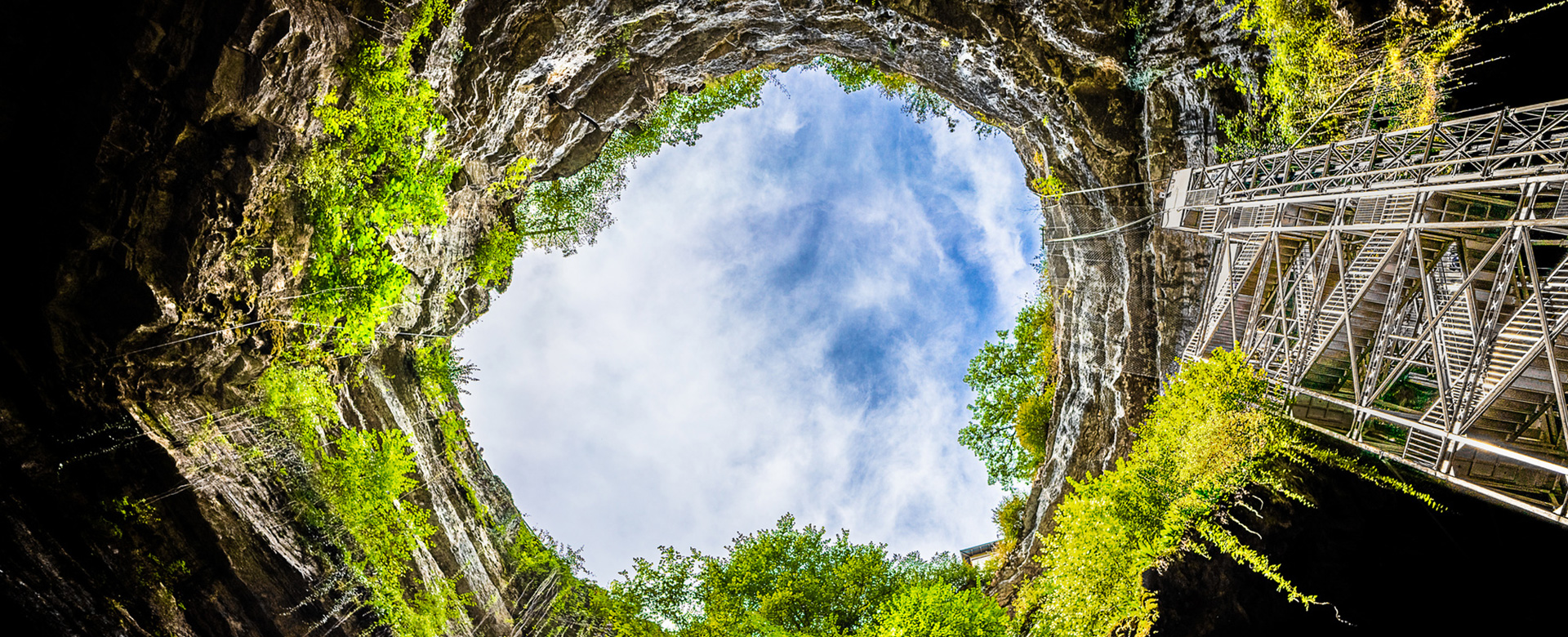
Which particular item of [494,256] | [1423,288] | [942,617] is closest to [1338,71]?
[1423,288]

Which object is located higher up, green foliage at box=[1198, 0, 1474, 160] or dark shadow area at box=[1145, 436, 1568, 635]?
green foliage at box=[1198, 0, 1474, 160]

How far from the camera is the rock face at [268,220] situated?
363 inches

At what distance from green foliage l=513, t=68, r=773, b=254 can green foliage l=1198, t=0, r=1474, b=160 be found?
1438 cm

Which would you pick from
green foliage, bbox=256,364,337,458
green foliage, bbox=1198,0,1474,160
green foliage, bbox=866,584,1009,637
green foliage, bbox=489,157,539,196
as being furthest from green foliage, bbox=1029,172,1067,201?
green foliage, bbox=256,364,337,458

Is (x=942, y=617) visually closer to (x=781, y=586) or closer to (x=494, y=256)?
(x=781, y=586)

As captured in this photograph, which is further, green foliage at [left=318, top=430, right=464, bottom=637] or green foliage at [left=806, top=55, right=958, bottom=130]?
green foliage at [left=806, top=55, right=958, bottom=130]

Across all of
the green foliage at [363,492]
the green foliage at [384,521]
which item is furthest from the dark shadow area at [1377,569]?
the green foliage at [363,492]

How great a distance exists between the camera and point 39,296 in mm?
9453

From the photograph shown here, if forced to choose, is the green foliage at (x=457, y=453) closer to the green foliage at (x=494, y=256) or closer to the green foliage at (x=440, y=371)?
the green foliage at (x=440, y=371)

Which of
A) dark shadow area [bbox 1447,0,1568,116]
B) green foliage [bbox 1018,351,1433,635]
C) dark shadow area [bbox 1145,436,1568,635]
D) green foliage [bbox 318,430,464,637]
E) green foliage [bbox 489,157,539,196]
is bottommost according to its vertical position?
dark shadow area [bbox 1145,436,1568,635]

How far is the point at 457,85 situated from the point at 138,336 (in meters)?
7.55

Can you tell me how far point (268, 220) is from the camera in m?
10.8

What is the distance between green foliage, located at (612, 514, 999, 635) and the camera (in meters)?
18.5

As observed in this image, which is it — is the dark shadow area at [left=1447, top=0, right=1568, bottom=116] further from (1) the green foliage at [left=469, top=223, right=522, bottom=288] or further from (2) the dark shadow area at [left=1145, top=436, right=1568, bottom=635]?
(1) the green foliage at [left=469, top=223, right=522, bottom=288]
